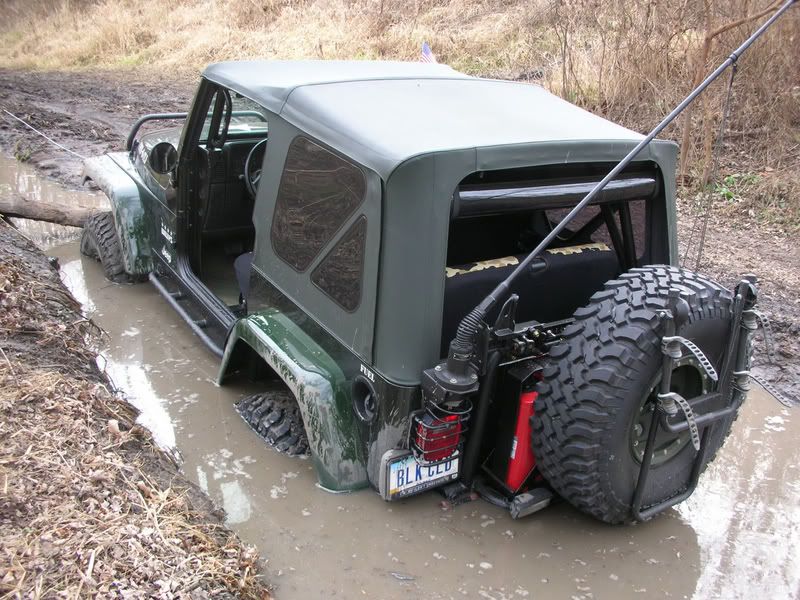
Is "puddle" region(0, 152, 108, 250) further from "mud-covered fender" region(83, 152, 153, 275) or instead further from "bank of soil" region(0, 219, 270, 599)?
"bank of soil" region(0, 219, 270, 599)

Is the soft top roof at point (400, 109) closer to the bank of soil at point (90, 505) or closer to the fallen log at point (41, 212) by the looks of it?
the bank of soil at point (90, 505)

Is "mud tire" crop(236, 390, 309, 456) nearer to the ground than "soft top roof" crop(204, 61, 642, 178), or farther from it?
nearer to the ground

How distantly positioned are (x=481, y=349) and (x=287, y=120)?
1366 millimetres

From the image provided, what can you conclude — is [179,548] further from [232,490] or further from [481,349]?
[481,349]

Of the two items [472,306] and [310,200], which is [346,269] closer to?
[310,200]

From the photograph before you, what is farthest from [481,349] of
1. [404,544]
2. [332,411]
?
[404,544]

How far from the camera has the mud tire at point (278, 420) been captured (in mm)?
→ 3771

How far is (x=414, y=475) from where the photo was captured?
3.17 meters

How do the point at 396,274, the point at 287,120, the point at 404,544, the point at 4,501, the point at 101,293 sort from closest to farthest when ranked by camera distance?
the point at 4,501, the point at 396,274, the point at 404,544, the point at 287,120, the point at 101,293

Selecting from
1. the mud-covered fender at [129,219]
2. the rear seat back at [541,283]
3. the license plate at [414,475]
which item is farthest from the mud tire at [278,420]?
the mud-covered fender at [129,219]

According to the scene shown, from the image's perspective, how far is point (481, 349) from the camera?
2936 millimetres

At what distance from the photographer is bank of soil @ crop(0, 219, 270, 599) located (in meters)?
2.49

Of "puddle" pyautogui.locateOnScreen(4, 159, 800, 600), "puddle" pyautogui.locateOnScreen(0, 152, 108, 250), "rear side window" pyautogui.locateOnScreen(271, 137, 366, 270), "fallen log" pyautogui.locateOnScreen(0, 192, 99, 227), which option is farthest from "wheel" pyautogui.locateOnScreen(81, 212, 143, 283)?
"rear side window" pyautogui.locateOnScreen(271, 137, 366, 270)

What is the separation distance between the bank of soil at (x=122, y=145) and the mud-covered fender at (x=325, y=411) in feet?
9.59
